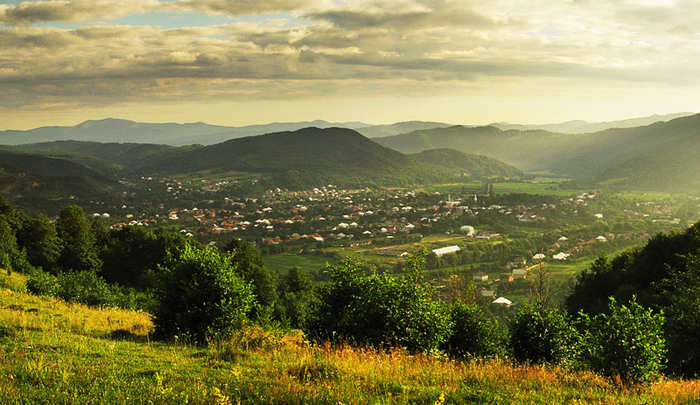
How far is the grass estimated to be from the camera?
589 centimetres

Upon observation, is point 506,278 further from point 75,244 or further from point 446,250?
point 75,244

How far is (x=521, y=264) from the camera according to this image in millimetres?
62781

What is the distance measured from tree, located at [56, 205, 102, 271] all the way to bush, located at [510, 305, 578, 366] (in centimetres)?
3182

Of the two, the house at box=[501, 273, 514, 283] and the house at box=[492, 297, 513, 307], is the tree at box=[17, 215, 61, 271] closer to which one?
the house at box=[492, 297, 513, 307]

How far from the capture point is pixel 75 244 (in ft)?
116

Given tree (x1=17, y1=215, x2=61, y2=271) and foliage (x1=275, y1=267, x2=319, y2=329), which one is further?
tree (x1=17, y1=215, x2=61, y2=271)

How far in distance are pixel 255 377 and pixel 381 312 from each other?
13.2 feet

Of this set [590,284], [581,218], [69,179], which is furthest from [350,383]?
[69,179]

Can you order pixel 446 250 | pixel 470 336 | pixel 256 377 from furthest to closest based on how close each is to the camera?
1. pixel 446 250
2. pixel 470 336
3. pixel 256 377

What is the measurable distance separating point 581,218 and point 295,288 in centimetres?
8322

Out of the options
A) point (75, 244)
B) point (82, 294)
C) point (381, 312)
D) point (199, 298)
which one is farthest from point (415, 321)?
point (75, 244)

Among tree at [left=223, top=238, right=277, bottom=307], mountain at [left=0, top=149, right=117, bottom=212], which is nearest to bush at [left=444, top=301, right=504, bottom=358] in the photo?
tree at [left=223, top=238, right=277, bottom=307]

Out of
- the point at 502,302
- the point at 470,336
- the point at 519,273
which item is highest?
the point at 470,336

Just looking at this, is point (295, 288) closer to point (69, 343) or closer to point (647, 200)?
point (69, 343)
